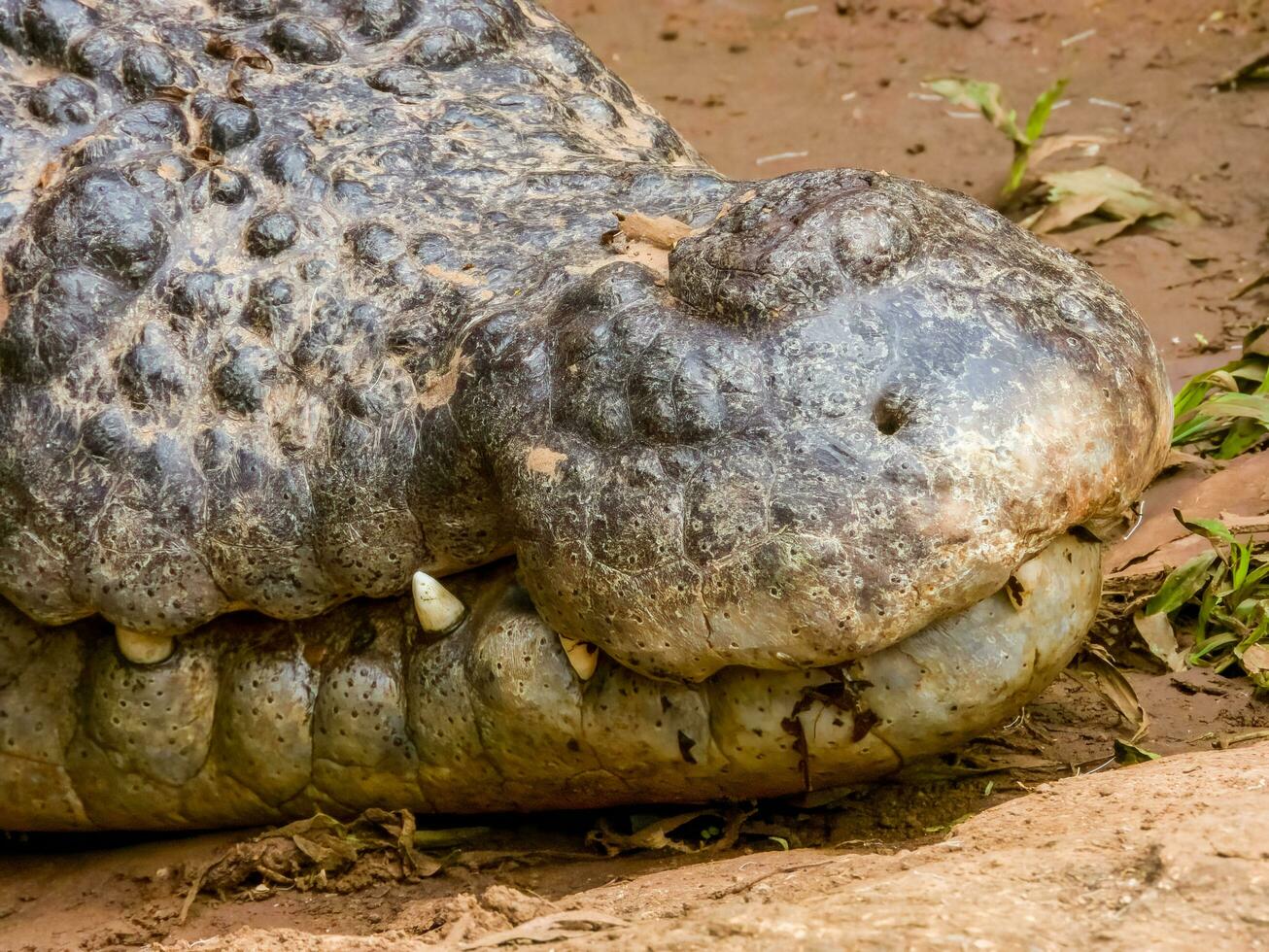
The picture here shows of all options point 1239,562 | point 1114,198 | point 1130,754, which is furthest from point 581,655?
point 1114,198

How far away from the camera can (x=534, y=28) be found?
9.87ft

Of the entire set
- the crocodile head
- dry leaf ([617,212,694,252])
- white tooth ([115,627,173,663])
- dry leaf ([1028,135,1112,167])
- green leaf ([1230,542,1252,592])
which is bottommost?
green leaf ([1230,542,1252,592])

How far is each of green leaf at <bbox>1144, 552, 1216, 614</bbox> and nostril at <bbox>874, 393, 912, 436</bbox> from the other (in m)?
1.28

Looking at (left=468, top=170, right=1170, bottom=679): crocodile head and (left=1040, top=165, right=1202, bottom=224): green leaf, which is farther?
(left=1040, top=165, right=1202, bottom=224): green leaf

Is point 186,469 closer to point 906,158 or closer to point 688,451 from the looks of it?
point 688,451

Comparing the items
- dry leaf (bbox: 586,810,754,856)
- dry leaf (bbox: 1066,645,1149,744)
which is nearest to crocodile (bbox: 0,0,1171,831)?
dry leaf (bbox: 586,810,754,856)

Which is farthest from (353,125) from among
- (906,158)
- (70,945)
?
(906,158)

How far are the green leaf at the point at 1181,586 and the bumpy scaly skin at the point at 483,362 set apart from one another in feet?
3.12

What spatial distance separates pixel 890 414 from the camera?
1.94 m

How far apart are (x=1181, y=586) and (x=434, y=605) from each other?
1.60m

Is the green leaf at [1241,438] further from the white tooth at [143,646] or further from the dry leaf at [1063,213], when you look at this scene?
the white tooth at [143,646]

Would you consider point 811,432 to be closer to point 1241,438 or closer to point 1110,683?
point 1110,683

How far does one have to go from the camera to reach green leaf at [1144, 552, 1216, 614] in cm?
296

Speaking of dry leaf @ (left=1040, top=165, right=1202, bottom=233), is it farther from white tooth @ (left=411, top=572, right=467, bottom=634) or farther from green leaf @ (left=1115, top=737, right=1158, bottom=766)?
white tooth @ (left=411, top=572, right=467, bottom=634)
